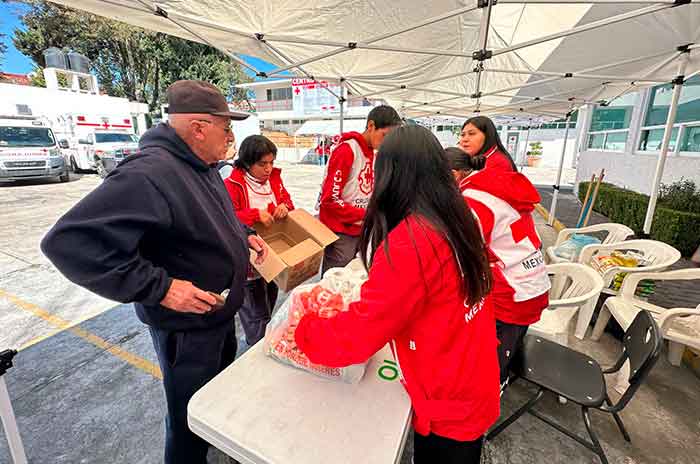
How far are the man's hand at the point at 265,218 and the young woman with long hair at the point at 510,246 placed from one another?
1.39 metres

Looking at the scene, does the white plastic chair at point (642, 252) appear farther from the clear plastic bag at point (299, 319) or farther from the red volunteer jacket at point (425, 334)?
the clear plastic bag at point (299, 319)

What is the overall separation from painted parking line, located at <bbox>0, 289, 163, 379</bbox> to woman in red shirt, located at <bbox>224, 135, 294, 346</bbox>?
0.85m

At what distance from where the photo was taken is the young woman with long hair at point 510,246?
5.25 feet

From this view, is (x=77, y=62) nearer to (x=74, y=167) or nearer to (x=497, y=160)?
(x=74, y=167)

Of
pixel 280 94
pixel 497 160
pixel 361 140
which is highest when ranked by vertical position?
pixel 280 94

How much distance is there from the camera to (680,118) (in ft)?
19.5

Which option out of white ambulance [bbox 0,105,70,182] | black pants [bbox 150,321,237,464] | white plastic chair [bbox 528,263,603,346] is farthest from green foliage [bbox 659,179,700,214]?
white ambulance [bbox 0,105,70,182]

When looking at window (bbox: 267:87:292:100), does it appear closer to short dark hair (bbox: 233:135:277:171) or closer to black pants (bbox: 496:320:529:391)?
short dark hair (bbox: 233:135:277:171)

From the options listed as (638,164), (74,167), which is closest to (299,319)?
(638,164)

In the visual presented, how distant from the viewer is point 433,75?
4723 millimetres

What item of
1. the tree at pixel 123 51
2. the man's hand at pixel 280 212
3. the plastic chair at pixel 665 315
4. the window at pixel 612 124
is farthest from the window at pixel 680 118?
the tree at pixel 123 51

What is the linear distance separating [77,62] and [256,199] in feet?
76.2

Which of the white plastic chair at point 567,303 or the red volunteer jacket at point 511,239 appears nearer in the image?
the red volunteer jacket at point 511,239

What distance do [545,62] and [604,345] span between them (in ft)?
11.6
